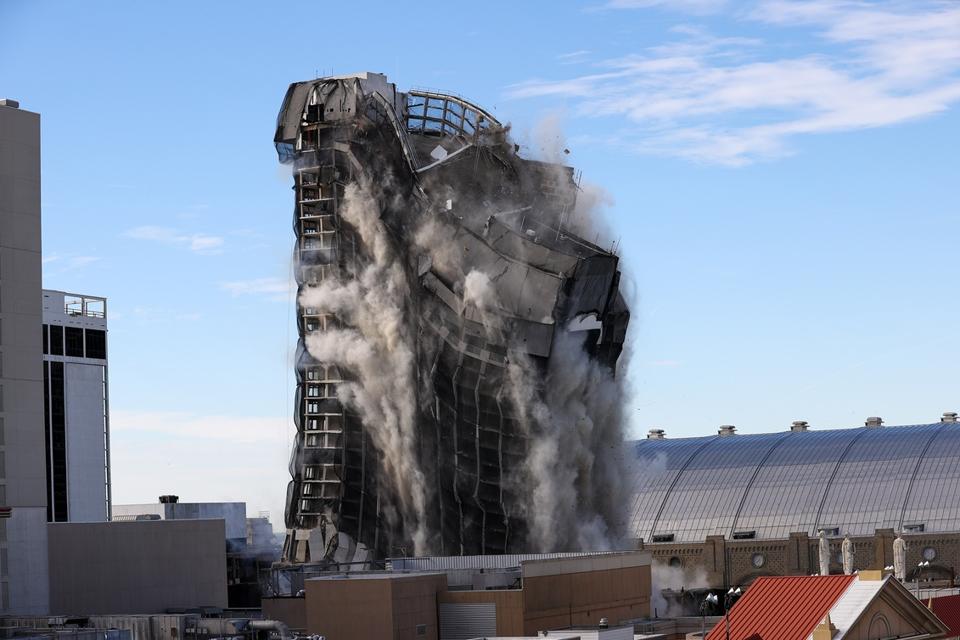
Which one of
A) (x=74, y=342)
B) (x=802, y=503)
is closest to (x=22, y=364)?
(x=802, y=503)

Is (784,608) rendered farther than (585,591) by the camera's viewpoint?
No

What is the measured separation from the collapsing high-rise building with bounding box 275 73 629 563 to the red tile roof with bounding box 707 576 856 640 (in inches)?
1572

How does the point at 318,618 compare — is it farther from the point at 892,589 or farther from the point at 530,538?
the point at 530,538

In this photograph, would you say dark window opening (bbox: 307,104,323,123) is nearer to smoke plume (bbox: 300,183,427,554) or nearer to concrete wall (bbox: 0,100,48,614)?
smoke plume (bbox: 300,183,427,554)

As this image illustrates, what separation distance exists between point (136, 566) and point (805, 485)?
68.5 metres

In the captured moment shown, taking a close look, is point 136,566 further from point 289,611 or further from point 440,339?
point 440,339

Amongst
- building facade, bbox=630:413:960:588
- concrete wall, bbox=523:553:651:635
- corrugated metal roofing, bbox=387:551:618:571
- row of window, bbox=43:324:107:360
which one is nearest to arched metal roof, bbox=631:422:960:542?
building facade, bbox=630:413:960:588

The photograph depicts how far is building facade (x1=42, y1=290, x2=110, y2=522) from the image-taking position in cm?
18900

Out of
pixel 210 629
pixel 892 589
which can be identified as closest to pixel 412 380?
pixel 210 629

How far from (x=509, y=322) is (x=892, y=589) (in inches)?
1780

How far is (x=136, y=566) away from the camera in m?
106

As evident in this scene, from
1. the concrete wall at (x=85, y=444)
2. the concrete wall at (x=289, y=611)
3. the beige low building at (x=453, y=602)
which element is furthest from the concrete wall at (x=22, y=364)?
the concrete wall at (x=85, y=444)

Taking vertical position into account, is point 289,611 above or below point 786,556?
above

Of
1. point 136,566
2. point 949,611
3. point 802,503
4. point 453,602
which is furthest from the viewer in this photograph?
point 802,503
